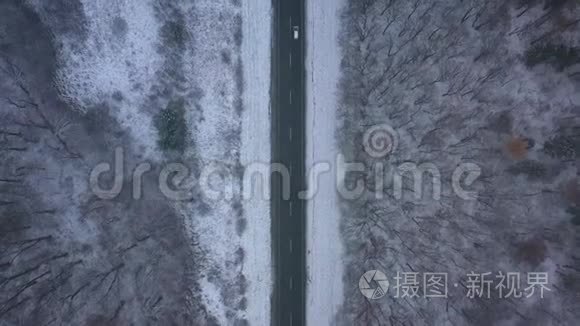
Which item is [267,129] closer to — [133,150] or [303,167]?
[303,167]

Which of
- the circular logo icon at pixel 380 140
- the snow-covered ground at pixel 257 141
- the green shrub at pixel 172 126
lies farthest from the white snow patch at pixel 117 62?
the circular logo icon at pixel 380 140

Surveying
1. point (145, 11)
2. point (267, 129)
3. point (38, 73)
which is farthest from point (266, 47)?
point (38, 73)

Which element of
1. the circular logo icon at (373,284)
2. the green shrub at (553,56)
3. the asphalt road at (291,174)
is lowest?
the circular logo icon at (373,284)

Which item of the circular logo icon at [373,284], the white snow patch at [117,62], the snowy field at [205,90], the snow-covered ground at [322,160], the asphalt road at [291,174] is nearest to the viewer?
the white snow patch at [117,62]

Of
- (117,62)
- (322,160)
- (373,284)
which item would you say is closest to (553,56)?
(322,160)

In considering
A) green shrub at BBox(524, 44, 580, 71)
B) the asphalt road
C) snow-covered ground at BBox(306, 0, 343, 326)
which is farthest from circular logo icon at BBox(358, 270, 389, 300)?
green shrub at BBox(524, 44, 580, 71)

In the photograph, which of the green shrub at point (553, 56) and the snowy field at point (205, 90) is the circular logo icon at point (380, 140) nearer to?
the snowy field at point (205, 90)
